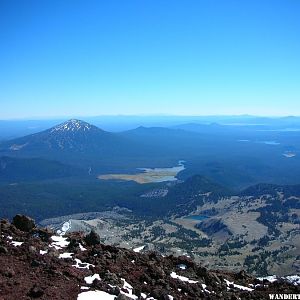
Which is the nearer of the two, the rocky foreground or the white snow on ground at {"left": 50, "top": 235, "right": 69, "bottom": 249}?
the rocky foreground

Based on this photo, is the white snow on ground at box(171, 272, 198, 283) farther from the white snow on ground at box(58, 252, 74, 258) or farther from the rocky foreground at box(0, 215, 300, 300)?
the white snow on ground at box(58, 252, 74, 258)

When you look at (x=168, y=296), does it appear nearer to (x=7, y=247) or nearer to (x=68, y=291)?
(x=68, y=291)

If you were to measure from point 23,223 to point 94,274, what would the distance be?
10.4m

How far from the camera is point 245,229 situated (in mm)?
197625

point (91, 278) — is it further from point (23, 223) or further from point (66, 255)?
point (23, 223)

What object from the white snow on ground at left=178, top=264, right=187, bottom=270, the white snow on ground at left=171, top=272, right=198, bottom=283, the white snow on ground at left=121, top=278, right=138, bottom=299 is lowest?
the white snow on ground at left=178, top=264, right=187, bottom=270

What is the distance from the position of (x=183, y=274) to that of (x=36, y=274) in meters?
9.91

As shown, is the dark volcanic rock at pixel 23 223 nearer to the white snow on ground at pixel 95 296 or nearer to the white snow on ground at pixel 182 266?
the white snow on ground at pixel 182 266

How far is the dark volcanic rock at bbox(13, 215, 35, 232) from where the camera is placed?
30.4m

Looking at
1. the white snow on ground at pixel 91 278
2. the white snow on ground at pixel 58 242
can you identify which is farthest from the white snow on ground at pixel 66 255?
the white snow on ground at pixel 91 278

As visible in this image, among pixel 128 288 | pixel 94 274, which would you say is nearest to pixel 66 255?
pixel 94 274

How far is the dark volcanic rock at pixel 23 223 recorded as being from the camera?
30.4 metres

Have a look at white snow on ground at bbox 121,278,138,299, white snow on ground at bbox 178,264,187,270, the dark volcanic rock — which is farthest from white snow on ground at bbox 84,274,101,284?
the dark volcanic rock

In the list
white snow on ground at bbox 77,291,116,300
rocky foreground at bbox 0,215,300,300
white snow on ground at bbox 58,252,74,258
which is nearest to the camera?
white snow on ground at bbox 77,291,116,300
